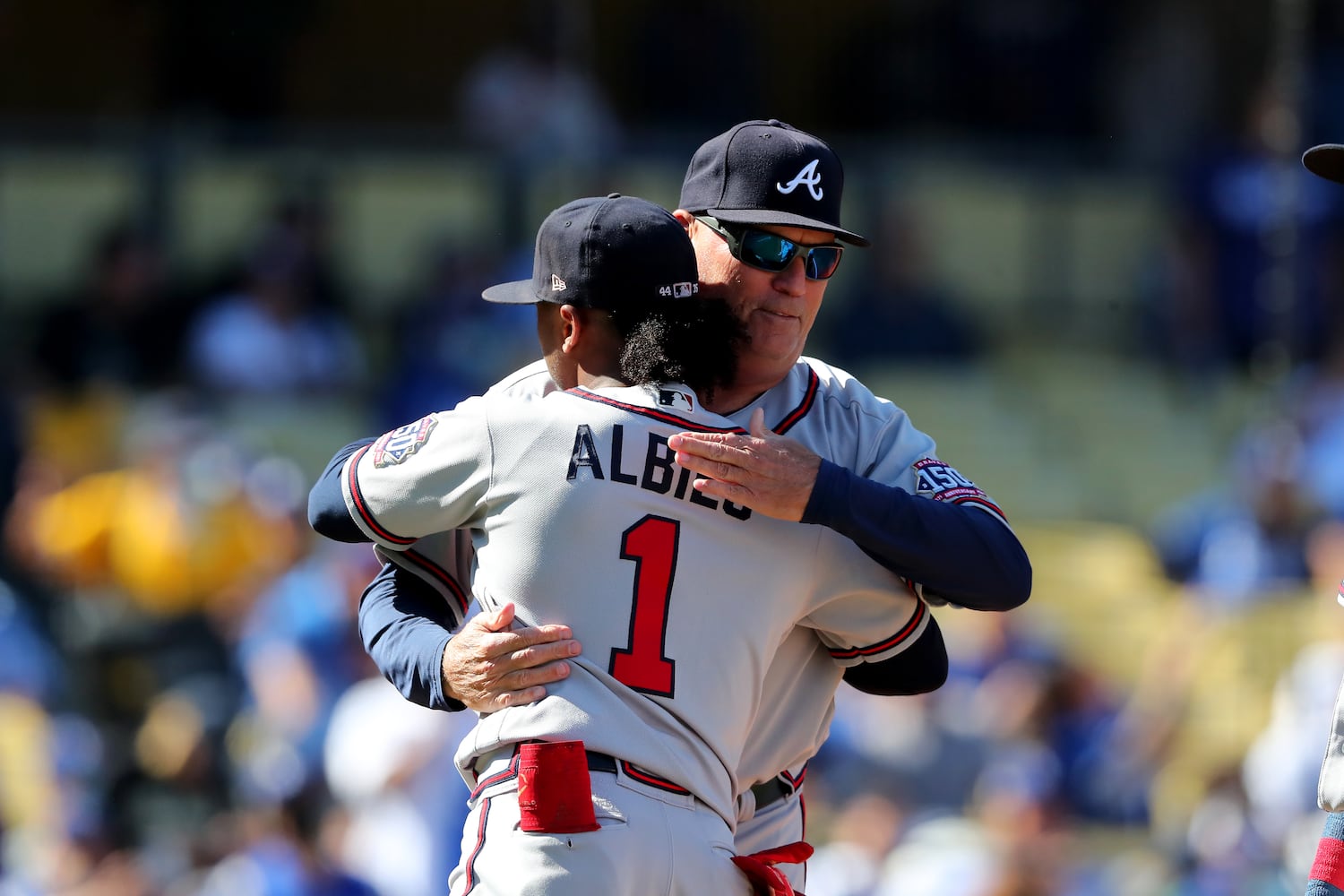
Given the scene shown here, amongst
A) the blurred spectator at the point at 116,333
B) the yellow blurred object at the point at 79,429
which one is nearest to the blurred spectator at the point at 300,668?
the yellow blurred object at the point at 79,429

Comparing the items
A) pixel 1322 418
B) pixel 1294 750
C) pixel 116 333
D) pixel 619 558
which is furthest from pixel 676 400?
pixel 116 333

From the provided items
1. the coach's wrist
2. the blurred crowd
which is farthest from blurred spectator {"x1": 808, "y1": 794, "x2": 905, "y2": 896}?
the coach's wrist

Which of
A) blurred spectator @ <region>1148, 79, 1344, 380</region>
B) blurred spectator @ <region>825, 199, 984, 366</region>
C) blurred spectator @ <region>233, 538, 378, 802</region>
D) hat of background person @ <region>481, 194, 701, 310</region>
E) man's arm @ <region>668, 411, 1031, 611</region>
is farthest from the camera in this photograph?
blurred spectator @ <region>825, 199, 984, 366</region>

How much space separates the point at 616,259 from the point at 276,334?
21.8 ft

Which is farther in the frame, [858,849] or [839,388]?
[858,849]

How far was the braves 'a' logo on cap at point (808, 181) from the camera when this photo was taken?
110 inches

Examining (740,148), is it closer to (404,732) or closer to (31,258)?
(404,732)

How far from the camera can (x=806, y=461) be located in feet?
8.42

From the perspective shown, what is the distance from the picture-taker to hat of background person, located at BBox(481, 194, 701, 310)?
8.61 feet

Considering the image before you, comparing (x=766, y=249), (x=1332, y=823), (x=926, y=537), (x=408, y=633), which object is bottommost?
(x=1332, y=823)

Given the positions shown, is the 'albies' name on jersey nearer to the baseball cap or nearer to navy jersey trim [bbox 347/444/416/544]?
navy jersey trim [bbox 347/444/416/544]

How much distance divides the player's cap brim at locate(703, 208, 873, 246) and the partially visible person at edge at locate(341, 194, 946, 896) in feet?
0.39

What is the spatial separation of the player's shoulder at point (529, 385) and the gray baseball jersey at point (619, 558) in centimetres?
7

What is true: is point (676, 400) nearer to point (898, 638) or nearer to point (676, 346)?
point (676, 346)
